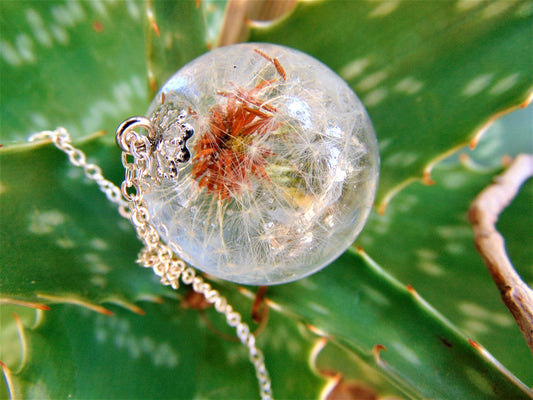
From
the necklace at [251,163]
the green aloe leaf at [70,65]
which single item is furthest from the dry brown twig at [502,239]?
the green aloe leaf at [70,65]

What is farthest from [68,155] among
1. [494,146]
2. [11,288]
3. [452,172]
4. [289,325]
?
A: [494,146]

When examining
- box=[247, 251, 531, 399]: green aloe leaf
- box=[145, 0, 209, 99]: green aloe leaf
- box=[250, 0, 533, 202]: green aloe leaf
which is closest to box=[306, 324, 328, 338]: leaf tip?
box=[247, 251, 531, 399]: green aloe leaf

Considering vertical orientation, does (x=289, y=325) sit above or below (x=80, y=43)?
below

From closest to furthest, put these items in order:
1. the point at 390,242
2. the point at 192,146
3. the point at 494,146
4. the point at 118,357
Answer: the point at 192,146 < the point at 118,357 < the point at 390,242 < the point at 494,146

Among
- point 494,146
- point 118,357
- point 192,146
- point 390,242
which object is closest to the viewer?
point 192,146

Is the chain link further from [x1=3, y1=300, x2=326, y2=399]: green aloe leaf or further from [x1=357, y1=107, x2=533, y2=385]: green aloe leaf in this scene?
[x1=357, y1=107, x2=533, y2=385]: green aloe leaf

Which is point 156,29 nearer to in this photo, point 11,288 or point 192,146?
point 192,146
